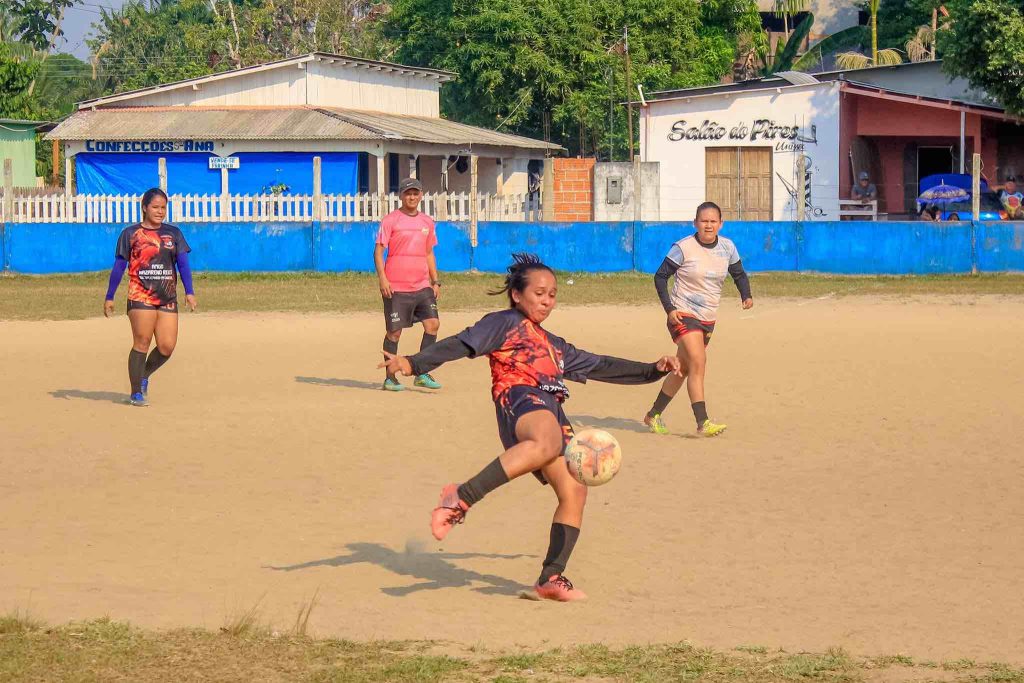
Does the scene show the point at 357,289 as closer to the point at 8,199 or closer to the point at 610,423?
the point at 8,199

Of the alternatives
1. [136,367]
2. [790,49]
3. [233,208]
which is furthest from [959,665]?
[790,49]

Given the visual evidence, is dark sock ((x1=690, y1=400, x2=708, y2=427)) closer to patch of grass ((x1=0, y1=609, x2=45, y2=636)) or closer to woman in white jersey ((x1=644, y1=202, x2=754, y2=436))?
woman in white jersey ((x1=644, y1=202, x2=754, y2=436))

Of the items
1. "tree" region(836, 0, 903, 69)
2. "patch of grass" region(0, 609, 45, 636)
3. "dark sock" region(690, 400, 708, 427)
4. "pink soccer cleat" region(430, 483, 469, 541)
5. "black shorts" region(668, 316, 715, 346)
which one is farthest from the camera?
"tree" region(836, 0, 903, 69)

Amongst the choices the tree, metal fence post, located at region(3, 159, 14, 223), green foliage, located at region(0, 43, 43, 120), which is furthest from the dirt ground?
green foliage, located at region(0, 43, 43, 120)

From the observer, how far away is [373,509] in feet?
27.1

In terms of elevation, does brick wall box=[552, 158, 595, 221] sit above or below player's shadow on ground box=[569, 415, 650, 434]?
above

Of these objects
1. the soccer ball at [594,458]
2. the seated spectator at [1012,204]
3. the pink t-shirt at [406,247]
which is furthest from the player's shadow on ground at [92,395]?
the seated spectator at [1012,204]

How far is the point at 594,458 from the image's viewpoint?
6.19m

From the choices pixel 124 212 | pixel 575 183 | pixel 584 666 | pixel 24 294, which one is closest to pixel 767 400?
pixel 584 666

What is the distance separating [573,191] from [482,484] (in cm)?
3429

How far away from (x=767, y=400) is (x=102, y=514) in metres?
6.24

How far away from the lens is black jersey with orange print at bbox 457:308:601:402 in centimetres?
636

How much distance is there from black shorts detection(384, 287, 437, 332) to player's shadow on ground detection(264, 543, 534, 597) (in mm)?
5654

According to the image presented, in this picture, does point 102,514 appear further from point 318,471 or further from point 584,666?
point 584,666
